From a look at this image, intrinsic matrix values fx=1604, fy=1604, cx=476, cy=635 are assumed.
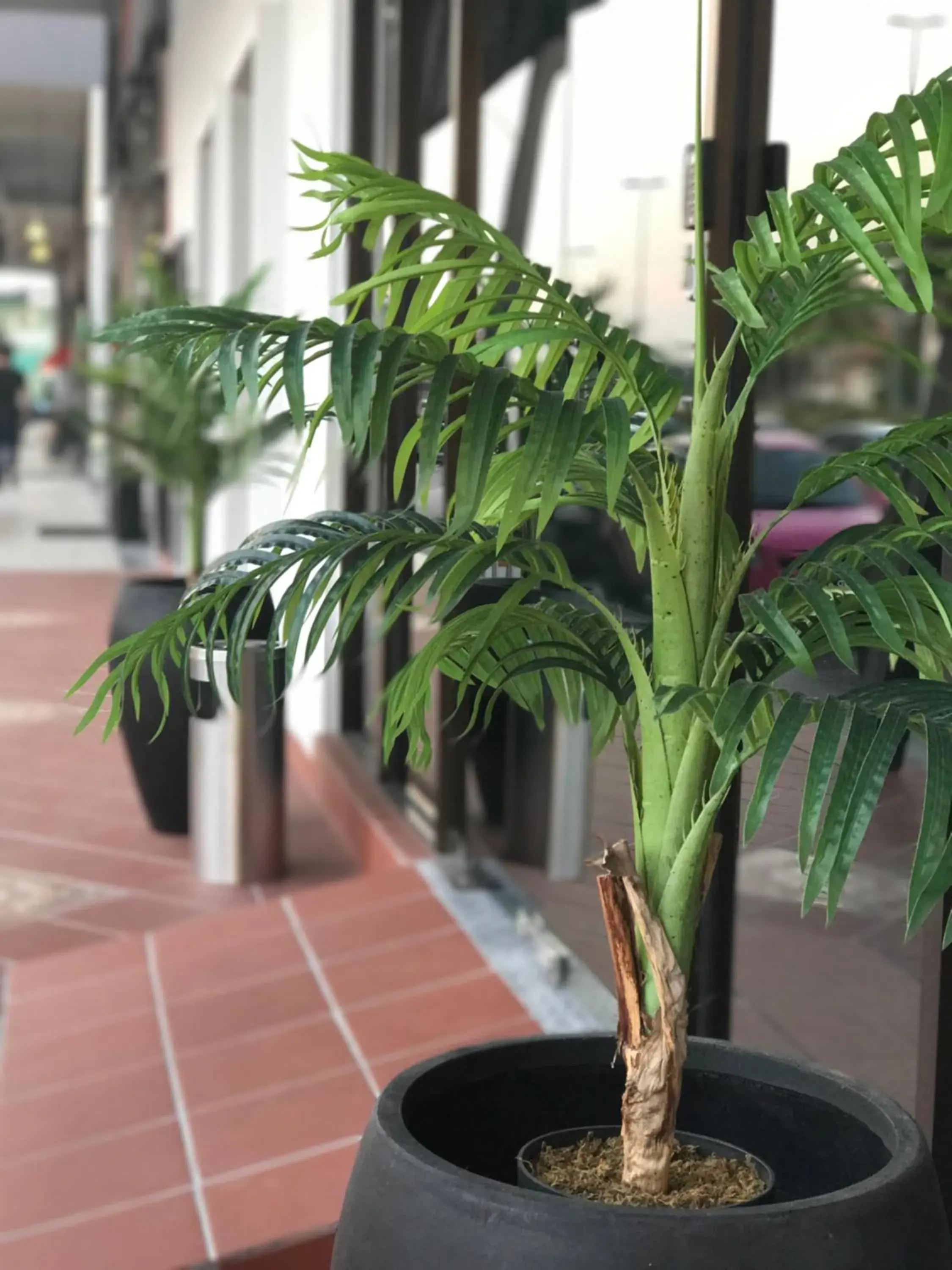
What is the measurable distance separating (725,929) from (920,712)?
1.20 metres

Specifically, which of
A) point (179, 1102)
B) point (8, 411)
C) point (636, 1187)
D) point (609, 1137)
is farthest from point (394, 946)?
point (8, 411)

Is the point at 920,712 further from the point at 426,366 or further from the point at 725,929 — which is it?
the point at 725,929

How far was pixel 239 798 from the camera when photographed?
11.9ft

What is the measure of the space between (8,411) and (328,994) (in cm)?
1483

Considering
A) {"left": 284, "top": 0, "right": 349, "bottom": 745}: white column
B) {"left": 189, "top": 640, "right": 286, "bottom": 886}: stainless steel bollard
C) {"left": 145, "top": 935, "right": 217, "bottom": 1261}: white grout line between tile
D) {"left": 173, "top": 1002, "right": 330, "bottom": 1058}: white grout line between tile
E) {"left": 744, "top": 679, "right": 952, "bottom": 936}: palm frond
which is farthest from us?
{"left": 284, "top": 0, "right": 349, "bottom": 745}: white column

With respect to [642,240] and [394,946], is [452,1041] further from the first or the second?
[642,240]

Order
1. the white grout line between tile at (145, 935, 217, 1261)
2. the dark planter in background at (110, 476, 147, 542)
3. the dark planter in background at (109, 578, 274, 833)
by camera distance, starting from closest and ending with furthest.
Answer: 1. the white grout line between tile at (145, 935, 217, 1261)
2. the dark planter in background at (109, 578, 274, 833)
3. the dark planter in background at (110, 476, 147, 542)

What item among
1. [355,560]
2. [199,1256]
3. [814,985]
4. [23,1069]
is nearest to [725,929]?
[814,985]

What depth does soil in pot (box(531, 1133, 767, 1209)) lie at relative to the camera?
3.90 ft

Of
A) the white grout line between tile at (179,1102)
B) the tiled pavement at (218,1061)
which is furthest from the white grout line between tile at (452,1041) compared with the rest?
the white grout line between tile at (179,1102)

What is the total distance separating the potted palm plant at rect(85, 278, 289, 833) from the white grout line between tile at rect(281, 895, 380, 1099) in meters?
0.72

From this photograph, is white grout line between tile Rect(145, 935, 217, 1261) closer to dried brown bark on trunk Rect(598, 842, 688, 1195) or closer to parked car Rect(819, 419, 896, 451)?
dried brown bark on trunk Rect(598, 842, 688, 1195)

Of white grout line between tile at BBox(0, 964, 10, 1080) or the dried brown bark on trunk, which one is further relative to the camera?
white grout line between tile at BBox(0, 964, 10, 1080)

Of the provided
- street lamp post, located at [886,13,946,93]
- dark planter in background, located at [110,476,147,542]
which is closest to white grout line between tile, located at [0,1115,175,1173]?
street lamp post, located at [886,13,946,93]
